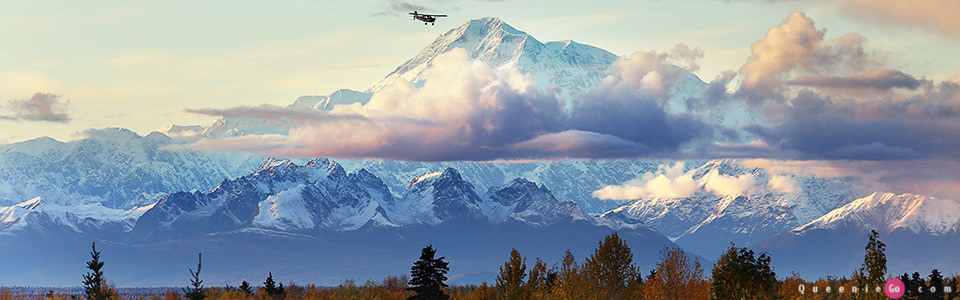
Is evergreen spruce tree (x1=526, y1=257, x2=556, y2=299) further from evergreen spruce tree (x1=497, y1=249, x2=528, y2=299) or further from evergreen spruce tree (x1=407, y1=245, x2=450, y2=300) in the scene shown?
evergreen spruce tree (x1=407, y1=245, x2=450, y2=300)

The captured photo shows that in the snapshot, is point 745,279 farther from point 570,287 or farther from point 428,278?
point 428,278

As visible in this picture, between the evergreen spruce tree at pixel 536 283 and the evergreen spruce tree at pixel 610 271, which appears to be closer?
the evergreen spruce tree at pixel 536 283

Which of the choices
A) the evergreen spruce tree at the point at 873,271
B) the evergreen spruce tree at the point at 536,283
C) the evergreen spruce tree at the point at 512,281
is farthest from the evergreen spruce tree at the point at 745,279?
the evergreen spruce tree at the point at 512,281

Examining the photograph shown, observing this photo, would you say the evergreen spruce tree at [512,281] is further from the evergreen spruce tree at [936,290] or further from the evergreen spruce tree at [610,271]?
the evergreen spruce tree at [936,290]

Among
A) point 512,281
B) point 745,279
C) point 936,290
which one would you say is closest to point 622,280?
point 512,281

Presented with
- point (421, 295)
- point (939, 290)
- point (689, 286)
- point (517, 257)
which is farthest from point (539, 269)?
point (939, 290)

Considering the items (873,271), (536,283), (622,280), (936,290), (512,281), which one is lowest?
(873,271)

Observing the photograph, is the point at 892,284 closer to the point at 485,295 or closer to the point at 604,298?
the point at 604,298

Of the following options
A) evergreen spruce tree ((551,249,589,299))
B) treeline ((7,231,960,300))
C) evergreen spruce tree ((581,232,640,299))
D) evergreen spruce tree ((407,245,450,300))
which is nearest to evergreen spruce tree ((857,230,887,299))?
treeline ((7,231,960,300))
